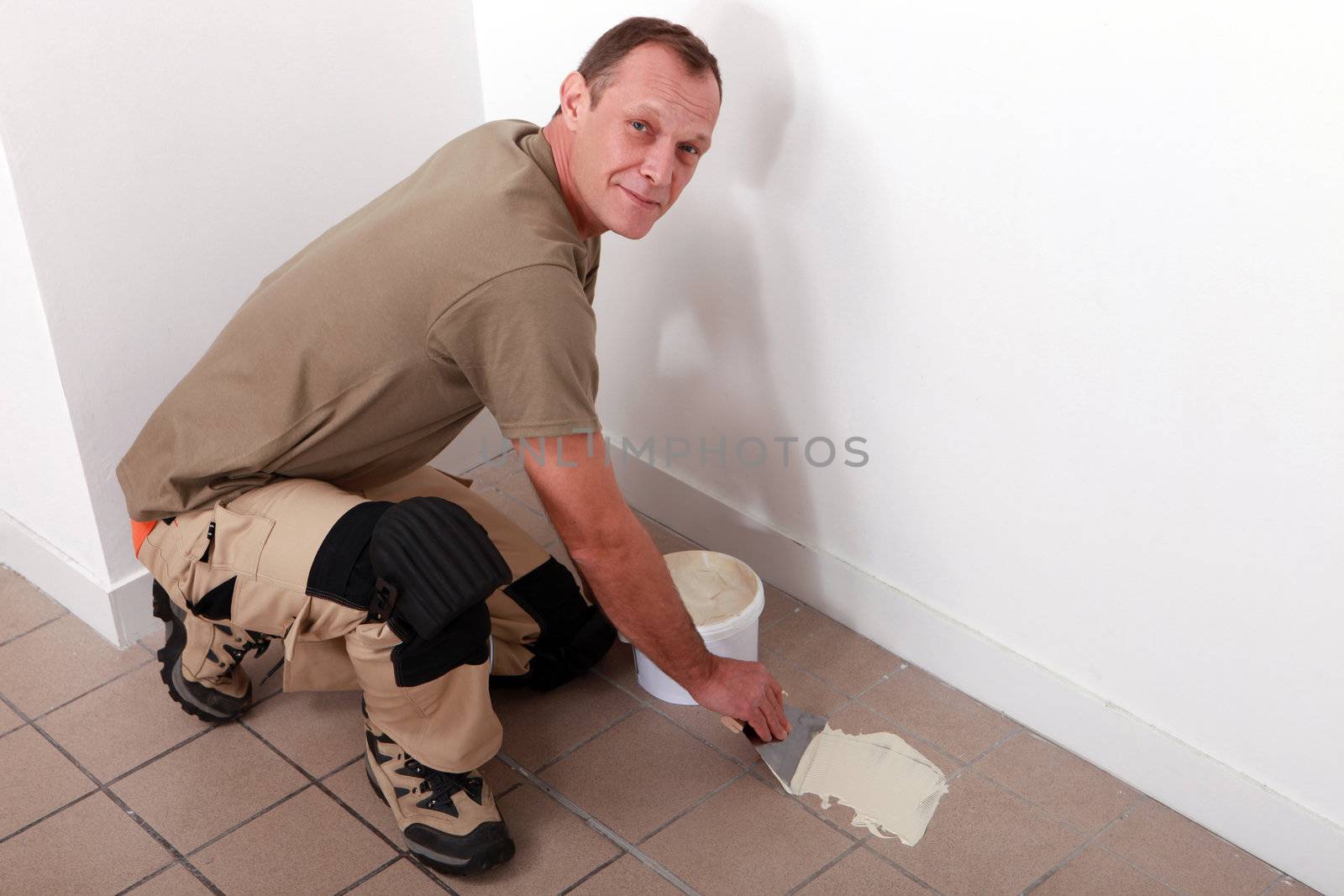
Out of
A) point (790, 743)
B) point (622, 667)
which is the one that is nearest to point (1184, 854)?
point (790, 743)

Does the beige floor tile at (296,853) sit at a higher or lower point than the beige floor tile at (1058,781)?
higher

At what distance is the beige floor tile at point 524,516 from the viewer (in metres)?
2.30

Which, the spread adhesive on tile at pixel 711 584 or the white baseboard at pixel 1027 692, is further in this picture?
the spread adhesive on tile at pixel 711 584

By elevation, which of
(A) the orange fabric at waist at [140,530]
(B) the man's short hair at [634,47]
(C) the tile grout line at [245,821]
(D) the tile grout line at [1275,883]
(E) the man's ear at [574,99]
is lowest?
(D) the tile grout line at [1275,883]

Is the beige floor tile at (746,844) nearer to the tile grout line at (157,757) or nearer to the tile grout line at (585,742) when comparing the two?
the tile grout line at (585,742)

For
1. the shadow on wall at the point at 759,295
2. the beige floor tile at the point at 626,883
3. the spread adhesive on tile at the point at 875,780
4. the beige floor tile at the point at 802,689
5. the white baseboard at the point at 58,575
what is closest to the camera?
the beige floor tile at the point at 626,883

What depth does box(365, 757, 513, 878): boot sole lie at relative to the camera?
1.59 meters

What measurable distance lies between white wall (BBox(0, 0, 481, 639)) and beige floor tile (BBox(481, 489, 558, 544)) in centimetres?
60

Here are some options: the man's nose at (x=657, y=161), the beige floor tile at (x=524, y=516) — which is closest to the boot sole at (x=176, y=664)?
the beige floor tile at (x=524, y=516)

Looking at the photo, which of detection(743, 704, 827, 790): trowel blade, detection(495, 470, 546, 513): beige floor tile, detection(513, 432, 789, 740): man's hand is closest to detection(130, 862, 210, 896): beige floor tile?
detection(513, 432, 789, 740): man's hand

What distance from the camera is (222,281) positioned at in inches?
79.7

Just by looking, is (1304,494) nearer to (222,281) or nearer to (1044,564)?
(1044,564)

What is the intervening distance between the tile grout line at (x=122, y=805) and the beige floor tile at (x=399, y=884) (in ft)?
0.60

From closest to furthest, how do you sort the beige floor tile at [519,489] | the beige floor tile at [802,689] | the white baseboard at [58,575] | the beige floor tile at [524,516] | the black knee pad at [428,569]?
1. the black knee pad at [428,569]
2. the beige floor tile at [802,689]
3. the white baseboard at [58,575]
4. the beige floor tile at [524,516]
5. the beige floor tile at [519,489]
